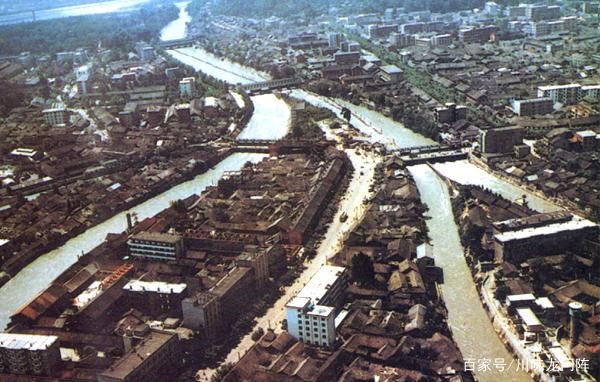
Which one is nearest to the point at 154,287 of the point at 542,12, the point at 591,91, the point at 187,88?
the point at 591,91

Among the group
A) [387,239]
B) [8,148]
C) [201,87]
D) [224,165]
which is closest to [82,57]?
[201,87]

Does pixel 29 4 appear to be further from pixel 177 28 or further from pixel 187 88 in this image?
pixel 187 88

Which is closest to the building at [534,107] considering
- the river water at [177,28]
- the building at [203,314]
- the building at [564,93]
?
the building at [564,93]

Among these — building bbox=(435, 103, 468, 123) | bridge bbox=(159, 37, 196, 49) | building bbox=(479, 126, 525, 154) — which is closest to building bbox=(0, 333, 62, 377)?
building bbox=(479, 126, 525, 154)

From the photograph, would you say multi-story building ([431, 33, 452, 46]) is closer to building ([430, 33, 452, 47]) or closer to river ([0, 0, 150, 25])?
building ([430, 33, 452, 47])

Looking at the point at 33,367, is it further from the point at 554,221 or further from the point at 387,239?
the point at 554,221

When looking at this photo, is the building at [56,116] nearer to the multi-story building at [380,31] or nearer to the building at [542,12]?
the multi-story building at [380,31]

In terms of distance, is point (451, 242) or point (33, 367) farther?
point (451, 242)
